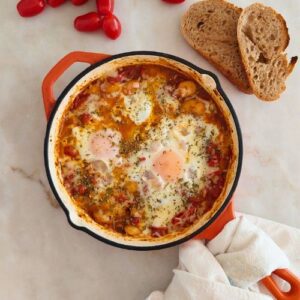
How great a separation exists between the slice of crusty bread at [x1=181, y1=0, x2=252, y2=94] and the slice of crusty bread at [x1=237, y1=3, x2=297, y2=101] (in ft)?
0.22

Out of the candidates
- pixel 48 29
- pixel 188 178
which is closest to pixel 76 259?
pixel 188 178

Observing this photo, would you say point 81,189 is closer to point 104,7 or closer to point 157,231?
point 157,231

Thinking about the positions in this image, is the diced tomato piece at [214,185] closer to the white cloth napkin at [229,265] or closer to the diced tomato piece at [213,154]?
the diced tomato piece at [213,154]

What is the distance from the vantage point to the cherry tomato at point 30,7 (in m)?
2.73

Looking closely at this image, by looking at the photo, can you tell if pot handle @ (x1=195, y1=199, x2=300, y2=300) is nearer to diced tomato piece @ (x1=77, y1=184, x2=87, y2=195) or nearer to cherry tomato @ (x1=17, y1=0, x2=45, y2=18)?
diced tomato piece @ (x1=77, y1=184, x2=87, y2=195)

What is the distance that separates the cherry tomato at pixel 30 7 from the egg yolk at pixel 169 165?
955 millimetres

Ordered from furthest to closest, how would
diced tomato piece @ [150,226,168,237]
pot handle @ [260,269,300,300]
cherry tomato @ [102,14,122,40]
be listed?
cherry tomato @ [102,14,122,40] → diced tomato piece @ [150,226,168,237] → pot handle @ [260,269,300,300]

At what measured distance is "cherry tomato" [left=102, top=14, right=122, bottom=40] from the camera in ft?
8.85

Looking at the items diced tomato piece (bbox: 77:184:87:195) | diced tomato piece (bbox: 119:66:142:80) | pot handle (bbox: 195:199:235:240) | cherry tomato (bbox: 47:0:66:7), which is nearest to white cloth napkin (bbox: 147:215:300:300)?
pot handle (bbox: 195:199:235:240)

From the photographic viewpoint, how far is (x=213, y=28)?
274cm

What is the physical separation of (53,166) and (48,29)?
2.40 feet

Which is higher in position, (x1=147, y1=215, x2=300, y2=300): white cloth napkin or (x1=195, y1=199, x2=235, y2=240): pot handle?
(x1=195, y1=199, x2=235, y2=240): pot handle

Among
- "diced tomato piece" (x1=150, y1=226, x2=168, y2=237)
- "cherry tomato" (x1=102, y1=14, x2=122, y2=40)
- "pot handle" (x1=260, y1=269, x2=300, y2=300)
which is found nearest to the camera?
"pot handle" (x1=260, y1=269, x2=300, y2=300)

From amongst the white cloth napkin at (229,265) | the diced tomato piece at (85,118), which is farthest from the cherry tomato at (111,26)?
the white cloth napkin at (229,265)
